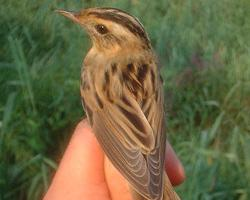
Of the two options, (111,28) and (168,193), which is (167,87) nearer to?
(111,28)

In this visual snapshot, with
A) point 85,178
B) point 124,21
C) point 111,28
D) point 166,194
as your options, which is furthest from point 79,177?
point 111,28

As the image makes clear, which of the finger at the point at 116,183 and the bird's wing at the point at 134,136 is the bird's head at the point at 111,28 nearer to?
the bird's wing at the point at 134,136

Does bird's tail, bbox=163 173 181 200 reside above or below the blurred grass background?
above

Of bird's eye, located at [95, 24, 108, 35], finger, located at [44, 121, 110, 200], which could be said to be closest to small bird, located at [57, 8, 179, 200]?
bird's eye, located at [95, 24, 108, 35]

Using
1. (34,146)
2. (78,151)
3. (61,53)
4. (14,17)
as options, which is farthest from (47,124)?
(78,151)

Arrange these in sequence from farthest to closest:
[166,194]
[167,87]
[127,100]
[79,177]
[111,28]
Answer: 1. [167,87]
2. [111,28]
3. [127,100]
4. [166,194]
5. [79,177]

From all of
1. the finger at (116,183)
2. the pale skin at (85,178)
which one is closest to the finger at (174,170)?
the pale skin at (85,178)

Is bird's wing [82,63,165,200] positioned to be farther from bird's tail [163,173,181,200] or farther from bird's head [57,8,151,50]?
bird's head [57,8,151,50]
